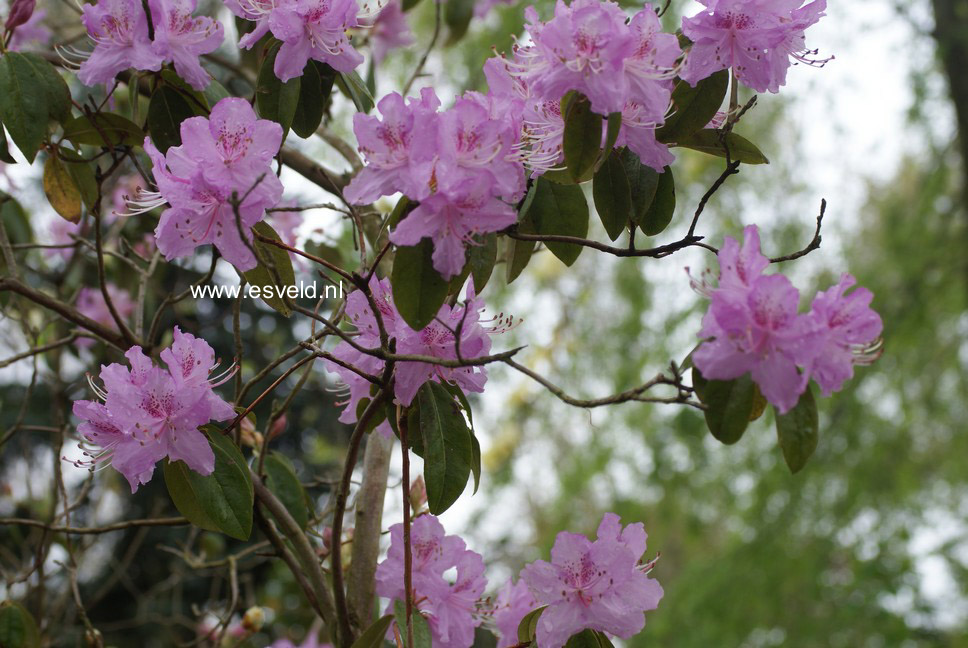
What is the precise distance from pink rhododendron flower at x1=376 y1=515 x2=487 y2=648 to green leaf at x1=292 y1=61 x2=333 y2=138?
447 mm

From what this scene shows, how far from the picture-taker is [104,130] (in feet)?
3.42

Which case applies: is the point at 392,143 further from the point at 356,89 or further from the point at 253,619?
the point at 253,619

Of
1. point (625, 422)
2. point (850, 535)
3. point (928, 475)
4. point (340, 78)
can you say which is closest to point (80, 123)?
point (340, 78)

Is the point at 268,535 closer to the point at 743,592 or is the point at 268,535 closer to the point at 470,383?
the point at 470,383

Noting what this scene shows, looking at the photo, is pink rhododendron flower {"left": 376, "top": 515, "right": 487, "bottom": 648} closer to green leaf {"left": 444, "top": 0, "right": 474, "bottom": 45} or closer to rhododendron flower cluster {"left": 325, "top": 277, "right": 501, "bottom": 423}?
rhododendron flower cluster {"left": 325, "top": 277, "right": 501, "bottom": 423}

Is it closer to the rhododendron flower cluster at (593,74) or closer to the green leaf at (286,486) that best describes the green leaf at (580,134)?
the rhododendron flower cluster at (593,74)

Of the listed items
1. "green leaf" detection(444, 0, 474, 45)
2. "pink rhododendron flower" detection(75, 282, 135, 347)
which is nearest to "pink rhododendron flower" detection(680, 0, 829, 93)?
"green leaf" detection(444, 0, 474, 45)

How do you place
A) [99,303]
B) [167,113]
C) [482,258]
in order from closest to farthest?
[482,258]
[167,113]
[99,303]

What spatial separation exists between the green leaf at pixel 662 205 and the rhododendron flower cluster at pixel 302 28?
13.6 inches

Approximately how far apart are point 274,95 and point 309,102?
0.05 m

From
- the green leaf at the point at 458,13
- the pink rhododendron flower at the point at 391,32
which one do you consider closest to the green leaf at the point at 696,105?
the green leaf at the point at 458,13

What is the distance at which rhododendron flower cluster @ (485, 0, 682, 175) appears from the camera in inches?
30.4

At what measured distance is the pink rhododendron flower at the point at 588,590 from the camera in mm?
884

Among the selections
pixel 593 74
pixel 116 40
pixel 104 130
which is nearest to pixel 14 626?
pixel 104 130
